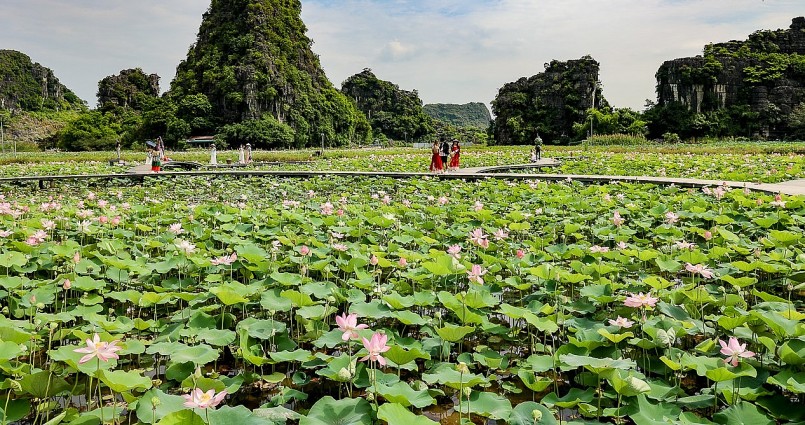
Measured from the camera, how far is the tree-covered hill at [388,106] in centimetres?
8312

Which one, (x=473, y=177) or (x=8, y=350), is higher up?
(x=473, y=177)

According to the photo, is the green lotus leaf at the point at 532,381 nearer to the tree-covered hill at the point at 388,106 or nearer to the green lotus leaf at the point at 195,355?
the green lotus leaf at the point at 195,355

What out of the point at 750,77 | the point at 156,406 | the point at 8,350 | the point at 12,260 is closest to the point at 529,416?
the point at 156,406

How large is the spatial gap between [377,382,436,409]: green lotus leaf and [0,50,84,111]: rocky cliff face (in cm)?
9198

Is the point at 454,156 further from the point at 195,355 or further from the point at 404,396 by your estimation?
the point at 404,396

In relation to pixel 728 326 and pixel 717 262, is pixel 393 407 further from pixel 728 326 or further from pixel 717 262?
pixel 717 262

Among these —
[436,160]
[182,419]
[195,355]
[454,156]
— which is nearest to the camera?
[182,419]

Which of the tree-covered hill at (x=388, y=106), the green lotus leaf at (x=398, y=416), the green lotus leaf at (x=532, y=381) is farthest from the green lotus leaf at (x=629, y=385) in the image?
the tree-covered hill at (x=388, y=106)

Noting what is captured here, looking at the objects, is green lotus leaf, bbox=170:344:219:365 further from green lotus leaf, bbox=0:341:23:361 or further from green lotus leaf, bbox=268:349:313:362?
green lotus leaf, bbox=0:341:23:361

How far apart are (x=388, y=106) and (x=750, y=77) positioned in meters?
51.6

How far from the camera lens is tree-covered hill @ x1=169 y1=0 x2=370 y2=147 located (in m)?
47.6

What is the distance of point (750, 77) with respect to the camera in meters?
46.8

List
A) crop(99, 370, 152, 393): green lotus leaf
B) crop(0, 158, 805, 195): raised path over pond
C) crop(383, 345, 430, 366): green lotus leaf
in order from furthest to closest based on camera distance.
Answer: crop(0, 158, 805, 195): raised path over pond → crop(383, 345, 430, 366): green lotus leaf → crop(99, 370, 152, 393): green lotus leaf

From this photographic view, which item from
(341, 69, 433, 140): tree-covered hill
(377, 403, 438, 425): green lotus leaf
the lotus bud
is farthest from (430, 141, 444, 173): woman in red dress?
(341, 69, 433, 140): tree-covered hill
